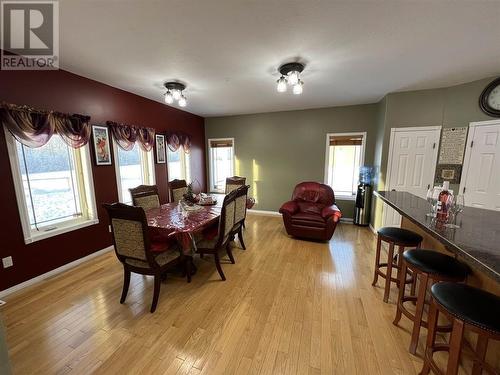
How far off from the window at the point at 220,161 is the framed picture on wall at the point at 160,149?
1720 mm

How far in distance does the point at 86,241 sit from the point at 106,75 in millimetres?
2323

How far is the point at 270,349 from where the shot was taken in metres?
1.62

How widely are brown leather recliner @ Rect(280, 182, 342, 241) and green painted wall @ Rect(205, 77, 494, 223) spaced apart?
861mm

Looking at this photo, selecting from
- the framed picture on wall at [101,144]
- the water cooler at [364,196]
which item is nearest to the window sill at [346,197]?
the water cooler at [364,196]

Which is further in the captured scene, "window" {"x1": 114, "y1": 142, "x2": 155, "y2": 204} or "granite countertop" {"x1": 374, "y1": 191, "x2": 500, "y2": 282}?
"window" {"x1": 114, "y1": 142, "x2": 155, "y2": 204}

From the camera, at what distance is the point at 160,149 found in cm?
423

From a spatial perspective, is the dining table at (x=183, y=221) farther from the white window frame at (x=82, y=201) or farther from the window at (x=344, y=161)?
the window at (x=344, y=161)

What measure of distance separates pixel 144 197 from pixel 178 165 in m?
1.91

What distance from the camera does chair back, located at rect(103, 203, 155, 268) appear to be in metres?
1.83

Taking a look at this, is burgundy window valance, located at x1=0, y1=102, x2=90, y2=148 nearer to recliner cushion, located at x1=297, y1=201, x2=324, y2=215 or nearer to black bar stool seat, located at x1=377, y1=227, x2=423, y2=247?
recliner cushion, located at x1=297, y1=201, x2=324, y2=215

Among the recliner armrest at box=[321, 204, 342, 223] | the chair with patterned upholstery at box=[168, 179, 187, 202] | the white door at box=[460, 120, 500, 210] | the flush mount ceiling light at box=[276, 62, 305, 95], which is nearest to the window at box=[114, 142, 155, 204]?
the chair with patterned upholstery at box=[168, 179, 187, 202]

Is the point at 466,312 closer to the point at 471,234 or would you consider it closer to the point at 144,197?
the point at 471,234

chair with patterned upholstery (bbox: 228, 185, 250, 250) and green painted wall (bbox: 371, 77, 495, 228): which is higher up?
green painted wall (bbox: 371, 77, 495, 228)

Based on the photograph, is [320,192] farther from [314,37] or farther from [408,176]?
[314,37]
